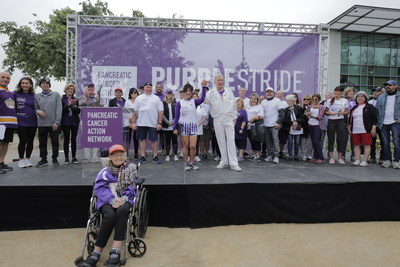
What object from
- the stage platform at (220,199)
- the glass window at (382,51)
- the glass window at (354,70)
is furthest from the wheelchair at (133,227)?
the glass window at (382,51)

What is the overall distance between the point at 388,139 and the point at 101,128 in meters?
4.99

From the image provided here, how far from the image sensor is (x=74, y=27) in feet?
22.4

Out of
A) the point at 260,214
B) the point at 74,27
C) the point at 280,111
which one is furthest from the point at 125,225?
the point at 74,27

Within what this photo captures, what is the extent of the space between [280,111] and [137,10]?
12.5m

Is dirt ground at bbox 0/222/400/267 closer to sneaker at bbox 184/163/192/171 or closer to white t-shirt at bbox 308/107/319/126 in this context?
sneaker at bbox 184/163/192/171

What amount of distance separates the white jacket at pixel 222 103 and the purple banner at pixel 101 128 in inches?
58.7

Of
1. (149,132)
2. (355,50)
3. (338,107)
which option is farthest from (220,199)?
(355,50)

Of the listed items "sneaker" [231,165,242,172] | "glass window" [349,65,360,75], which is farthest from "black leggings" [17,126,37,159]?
"glass window" [349,65,360,75]

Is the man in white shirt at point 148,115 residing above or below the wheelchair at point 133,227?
above

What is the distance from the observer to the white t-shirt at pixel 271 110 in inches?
212

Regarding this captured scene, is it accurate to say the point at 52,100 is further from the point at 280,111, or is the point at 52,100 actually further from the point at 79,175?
the point at 280,111

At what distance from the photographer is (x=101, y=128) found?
12.0ft

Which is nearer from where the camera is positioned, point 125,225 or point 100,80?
point 125,225

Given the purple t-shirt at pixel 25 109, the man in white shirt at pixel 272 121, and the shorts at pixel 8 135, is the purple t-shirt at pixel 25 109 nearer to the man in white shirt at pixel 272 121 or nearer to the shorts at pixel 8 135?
the shorts at pixel 8 135
